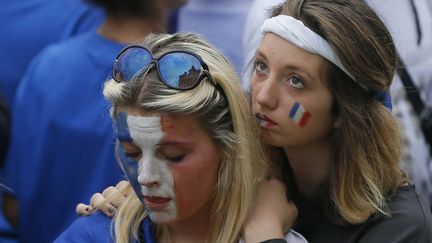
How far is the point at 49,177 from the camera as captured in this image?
13.0ft

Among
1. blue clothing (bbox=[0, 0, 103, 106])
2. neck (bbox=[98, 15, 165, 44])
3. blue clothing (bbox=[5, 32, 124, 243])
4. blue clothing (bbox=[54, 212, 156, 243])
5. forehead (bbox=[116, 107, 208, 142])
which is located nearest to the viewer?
forehead (bbox=[116, 107, 208, 142])

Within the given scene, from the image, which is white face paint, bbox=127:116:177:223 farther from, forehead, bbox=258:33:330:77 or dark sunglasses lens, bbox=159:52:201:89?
forehead, bbox=258:33:330:77

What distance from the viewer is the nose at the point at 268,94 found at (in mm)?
2885

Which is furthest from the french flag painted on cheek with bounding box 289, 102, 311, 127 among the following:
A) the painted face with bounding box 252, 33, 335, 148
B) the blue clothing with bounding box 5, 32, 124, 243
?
the blue clothing with bounding box 5, 32, 124, 243

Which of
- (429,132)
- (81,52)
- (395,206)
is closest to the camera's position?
(395,206)

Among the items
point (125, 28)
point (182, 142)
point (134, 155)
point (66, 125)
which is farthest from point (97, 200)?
point (125, 28)

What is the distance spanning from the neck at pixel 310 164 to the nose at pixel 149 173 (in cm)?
46

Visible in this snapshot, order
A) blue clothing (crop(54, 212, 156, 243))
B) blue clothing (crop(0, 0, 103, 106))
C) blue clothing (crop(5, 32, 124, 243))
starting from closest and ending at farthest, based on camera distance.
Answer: blue clothing (crop(54, 212, 156, 243))
blue clothing (crop(5, 32, 124, 243))
blue clothing (crop(0, 0, 103, 106))

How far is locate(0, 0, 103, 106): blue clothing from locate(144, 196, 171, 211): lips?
1823mm

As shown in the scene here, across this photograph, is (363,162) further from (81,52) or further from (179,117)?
(81,52)

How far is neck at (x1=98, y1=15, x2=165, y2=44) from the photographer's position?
158 inches

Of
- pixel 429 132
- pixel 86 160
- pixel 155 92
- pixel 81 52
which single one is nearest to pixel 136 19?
pixel 81 52

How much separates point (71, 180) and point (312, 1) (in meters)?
1.30

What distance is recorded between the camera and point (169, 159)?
2.76 meters
